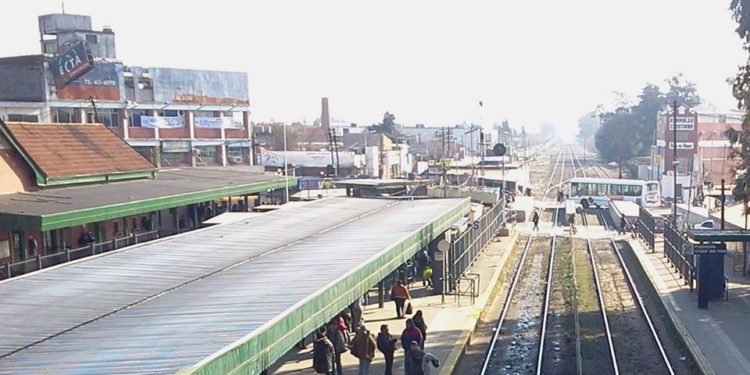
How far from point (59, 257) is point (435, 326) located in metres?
10.2

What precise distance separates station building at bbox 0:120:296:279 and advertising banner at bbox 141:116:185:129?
17666mm

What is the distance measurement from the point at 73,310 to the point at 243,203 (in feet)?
87.3

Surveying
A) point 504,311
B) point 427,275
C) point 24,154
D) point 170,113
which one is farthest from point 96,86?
point 504,311

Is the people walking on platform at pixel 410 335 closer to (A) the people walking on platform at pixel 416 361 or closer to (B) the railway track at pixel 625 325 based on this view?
(A) the people walking on platform at pixel 416 361

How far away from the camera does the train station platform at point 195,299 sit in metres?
9.01

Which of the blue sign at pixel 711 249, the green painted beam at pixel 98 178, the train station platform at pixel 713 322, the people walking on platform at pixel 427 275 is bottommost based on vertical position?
the train station platform at pixel 713 322

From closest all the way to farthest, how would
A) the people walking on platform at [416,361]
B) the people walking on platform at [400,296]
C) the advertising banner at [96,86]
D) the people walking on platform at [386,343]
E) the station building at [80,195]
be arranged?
the people walking on platform at [416,361]
the people walking on platform at [386,343]
the people walking on platform at [400,296]
the station building at [80,195]
the advertising banner at [96,86]

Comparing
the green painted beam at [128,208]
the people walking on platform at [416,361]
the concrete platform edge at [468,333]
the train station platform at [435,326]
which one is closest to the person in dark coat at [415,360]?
the people walking on platform at [416,361]

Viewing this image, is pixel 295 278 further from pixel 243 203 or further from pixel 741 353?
pixel 243 203

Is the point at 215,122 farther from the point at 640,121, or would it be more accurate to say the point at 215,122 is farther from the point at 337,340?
the point at 640,121

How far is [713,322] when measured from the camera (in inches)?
789

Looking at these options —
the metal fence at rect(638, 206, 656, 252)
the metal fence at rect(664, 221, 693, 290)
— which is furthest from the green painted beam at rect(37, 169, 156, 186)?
the metal fence at rect(638, 206, 656, 252)

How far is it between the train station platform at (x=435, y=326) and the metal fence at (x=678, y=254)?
6.36 meters

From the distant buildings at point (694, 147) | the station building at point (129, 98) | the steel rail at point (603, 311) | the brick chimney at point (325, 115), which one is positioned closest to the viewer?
the steel rail at point (603, 311)
